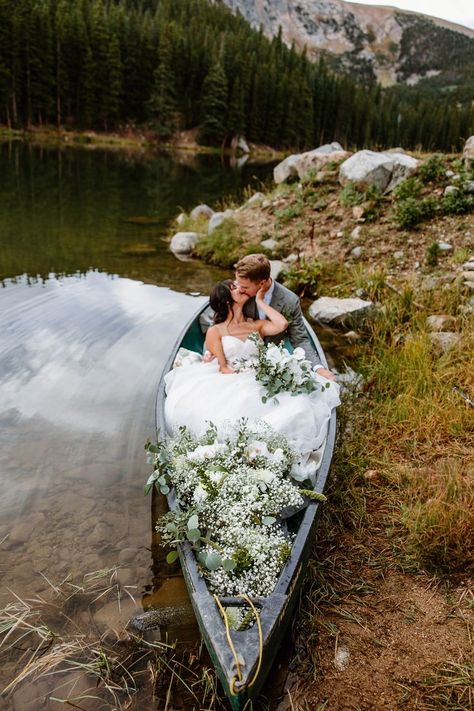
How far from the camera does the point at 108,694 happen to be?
8.73ft

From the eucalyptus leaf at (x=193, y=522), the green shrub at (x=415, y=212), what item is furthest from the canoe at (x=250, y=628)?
the green shrub at (x=415, y=212)

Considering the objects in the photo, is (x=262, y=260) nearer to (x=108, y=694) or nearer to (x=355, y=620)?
(x=355, y=620)

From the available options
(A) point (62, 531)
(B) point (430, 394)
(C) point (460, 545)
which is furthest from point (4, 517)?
(B) point (430, 394)

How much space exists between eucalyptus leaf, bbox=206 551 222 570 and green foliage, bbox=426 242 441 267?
7623 mm

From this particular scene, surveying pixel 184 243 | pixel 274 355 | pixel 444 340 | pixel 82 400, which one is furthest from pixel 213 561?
pixel 184 243

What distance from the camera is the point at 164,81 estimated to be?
58031 millimetres

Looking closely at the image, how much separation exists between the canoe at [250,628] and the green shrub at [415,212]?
26.3 feet

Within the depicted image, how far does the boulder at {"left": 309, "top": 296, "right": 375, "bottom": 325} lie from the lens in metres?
8.00

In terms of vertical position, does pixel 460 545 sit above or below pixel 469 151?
below

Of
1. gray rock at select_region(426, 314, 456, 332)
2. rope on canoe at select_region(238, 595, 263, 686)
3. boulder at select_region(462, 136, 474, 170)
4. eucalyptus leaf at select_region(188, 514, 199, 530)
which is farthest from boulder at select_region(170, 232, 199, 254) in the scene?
rope on canoe at select_region(238, 595, 263, 686)

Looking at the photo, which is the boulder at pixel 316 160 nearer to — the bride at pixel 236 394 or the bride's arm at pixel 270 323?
the bride's arm at pixel 270 323

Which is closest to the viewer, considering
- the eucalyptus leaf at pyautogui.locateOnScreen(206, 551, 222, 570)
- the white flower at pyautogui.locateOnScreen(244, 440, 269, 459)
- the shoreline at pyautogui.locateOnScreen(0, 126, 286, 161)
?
the eucalyptus leaf at pyautogui.locateOnScreen(206, 551, 222, 570)

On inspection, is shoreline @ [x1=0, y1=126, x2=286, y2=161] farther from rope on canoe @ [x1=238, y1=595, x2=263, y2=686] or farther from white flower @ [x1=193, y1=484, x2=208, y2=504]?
rope on canoe @ [x1=238, y1=595, x2=263, y2=686]

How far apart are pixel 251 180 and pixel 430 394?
27.5 meters
